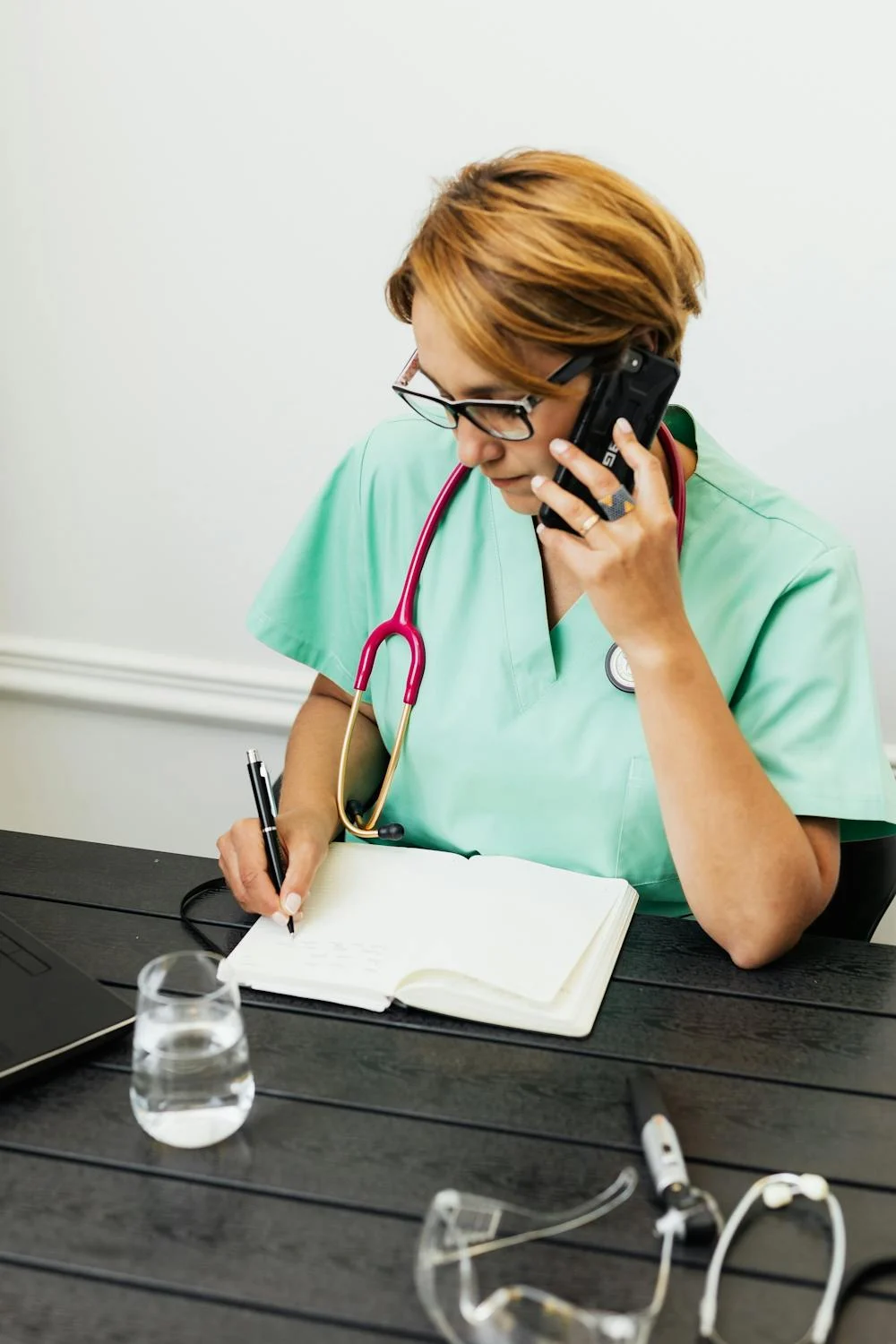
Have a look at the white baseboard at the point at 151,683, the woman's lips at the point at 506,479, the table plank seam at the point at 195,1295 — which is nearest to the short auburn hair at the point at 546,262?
the woman's lips at the point at 506,479

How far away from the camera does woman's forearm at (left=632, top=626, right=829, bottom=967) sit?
1.19 metres

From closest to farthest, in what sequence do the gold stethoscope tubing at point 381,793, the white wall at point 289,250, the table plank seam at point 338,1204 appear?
the table plank seam at point 338,1204 < the gold stethoscope tubing at point 381,793 < the white wall at point 289,250

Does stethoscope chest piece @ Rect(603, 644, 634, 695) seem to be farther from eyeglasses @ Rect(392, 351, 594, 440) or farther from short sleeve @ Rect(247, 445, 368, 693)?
short sleeve @ Rect(247, 445, 368, 693)

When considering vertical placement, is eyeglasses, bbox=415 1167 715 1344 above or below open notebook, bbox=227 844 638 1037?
above

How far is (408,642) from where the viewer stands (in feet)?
4.73

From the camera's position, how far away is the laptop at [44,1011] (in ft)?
3.23

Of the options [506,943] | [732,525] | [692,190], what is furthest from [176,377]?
[506,943]

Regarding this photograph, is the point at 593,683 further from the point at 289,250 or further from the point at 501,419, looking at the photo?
the point at 289,250

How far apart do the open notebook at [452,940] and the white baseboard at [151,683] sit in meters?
0.97

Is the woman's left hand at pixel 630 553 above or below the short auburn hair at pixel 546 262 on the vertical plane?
below

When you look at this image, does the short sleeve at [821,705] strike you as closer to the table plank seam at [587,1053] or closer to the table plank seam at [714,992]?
the table plank seam at [714,992]

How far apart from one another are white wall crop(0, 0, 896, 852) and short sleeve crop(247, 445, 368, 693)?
0.58 m

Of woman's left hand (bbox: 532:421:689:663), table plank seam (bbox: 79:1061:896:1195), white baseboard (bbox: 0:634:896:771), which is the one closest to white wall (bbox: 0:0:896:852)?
white baseboard (bbox: 0:634:896:771)

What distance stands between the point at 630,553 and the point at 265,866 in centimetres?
45
